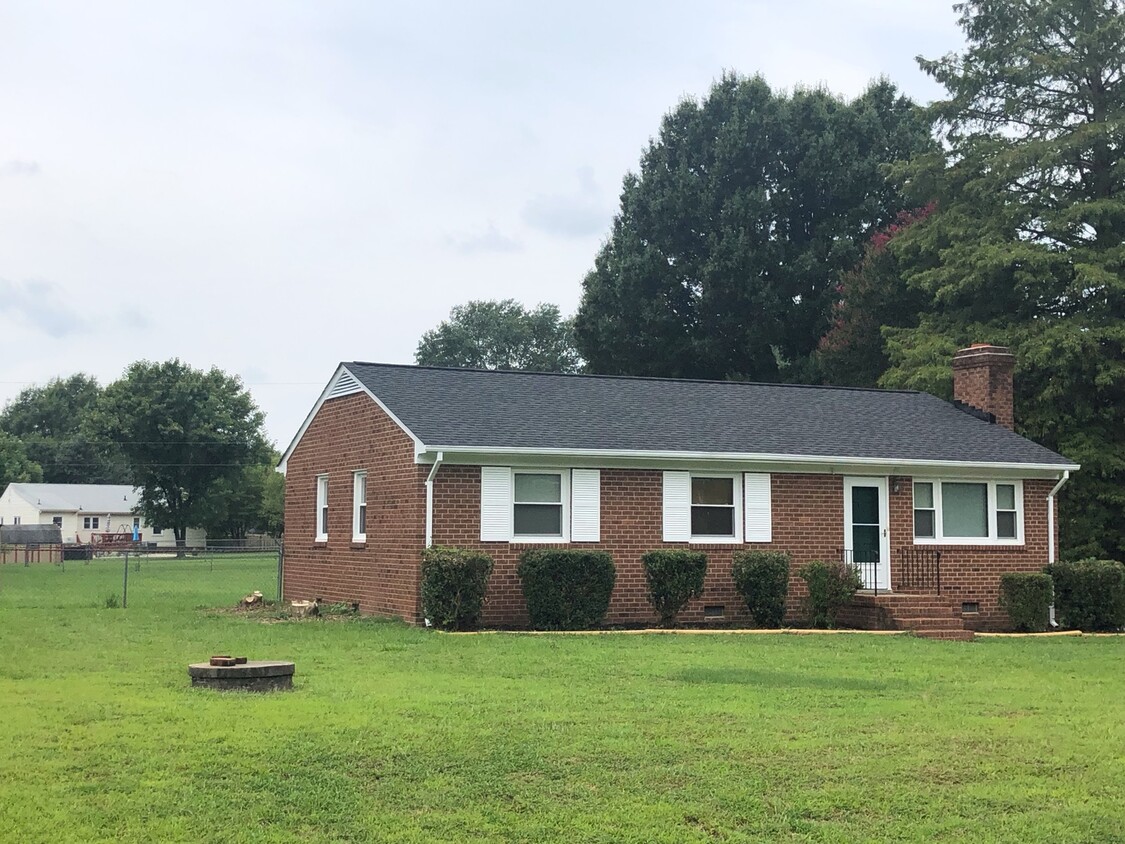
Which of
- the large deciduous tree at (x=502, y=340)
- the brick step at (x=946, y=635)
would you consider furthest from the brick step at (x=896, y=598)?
the large deciduous tree at (x=502, y=340)

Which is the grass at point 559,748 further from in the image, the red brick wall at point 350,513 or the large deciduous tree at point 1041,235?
the large deciduous tree at point 1041,235

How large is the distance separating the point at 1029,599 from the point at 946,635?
9.94 ft

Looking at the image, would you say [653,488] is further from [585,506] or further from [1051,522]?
[1051,522]

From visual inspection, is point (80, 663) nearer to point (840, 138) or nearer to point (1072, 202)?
point (1072, 202)

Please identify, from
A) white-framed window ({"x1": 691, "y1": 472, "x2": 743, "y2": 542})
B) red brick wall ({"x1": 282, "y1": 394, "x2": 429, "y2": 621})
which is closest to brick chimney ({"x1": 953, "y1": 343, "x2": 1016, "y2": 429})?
white-framed window ({"x1": 691, "y1": 472, "x2": 743, "y2": 542})

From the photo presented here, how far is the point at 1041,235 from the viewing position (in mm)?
31750

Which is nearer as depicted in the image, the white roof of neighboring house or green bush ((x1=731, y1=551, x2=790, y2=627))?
green bush ((x1=731, y1=551, x2=790, y2=627))

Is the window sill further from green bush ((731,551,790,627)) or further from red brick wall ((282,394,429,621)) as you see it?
red brick wall ((282,394,429,621))

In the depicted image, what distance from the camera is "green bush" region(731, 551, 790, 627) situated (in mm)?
20516

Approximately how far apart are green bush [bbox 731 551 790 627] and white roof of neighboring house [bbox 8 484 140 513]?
218 feet

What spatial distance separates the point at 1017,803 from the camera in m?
7.49

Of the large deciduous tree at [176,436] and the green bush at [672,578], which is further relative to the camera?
the large deciduous tree at [176,436]

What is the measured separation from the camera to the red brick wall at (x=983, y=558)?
73.3 ft

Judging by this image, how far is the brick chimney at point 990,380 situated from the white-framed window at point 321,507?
13525 mm
